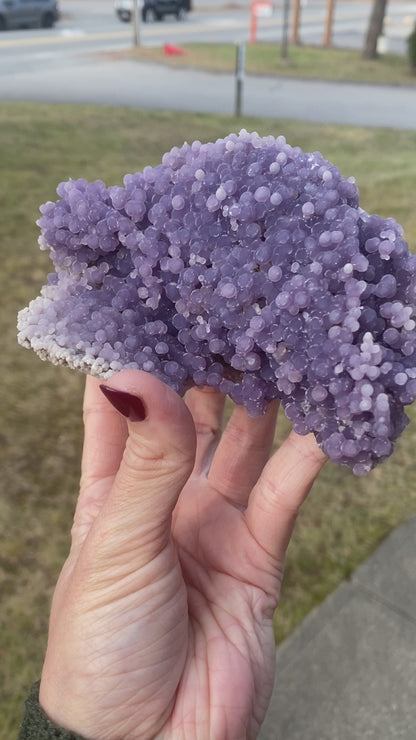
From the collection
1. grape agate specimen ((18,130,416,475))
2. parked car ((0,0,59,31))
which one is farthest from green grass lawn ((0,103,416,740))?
parked car ((0,0,59,31))

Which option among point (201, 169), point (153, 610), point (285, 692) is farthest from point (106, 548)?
point (285, 692)

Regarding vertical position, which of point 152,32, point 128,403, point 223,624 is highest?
point 128,403

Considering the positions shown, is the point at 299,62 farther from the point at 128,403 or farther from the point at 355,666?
the point at 128,403

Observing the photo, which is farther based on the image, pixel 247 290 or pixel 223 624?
pixel 223 624

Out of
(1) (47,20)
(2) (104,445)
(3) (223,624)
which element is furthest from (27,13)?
(3) (223,624)

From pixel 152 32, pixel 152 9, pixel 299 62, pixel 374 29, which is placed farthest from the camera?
pixel 152 9

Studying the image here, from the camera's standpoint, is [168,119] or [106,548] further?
[168,119]

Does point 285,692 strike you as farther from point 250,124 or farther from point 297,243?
point 250,124
